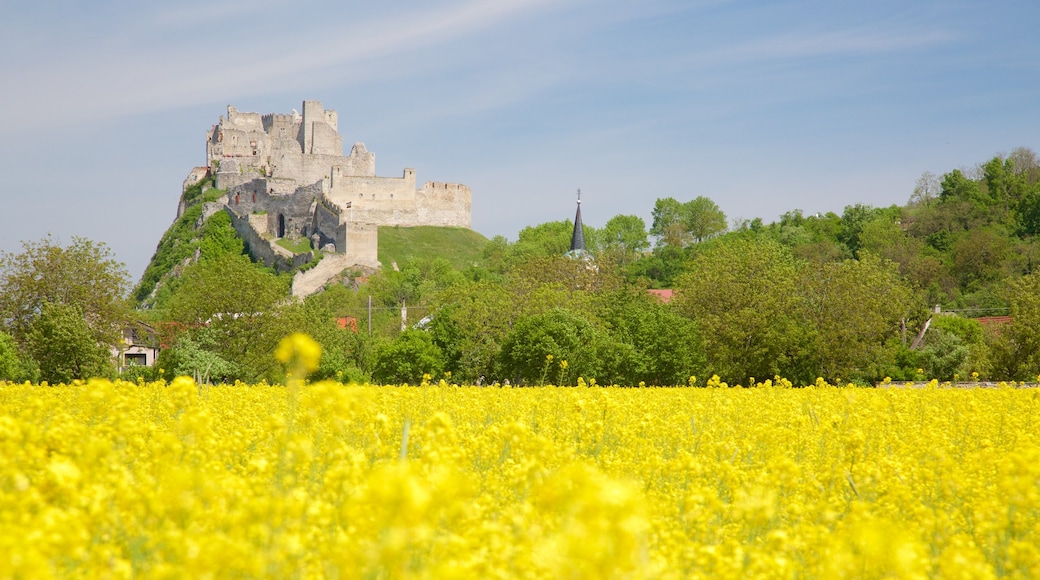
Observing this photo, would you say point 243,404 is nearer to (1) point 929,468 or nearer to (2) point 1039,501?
(1) point 929,468

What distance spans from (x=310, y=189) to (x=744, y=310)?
72.1m

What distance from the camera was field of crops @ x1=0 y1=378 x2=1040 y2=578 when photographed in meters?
3.61

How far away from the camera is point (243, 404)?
13680 mm

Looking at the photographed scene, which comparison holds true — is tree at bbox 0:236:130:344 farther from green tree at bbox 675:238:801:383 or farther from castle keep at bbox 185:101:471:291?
castle keep at bbox 185:101:471:291

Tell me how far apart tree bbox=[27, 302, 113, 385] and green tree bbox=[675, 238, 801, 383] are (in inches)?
845

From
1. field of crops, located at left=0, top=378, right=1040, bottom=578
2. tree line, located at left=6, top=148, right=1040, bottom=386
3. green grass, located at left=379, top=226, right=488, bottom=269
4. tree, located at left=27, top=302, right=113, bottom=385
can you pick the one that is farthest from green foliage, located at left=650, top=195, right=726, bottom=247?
field of crops, located at left=0, top=378, right=1040, bottom=578

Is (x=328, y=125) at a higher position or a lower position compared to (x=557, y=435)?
higher

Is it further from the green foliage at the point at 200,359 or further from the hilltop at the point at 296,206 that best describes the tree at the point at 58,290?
the hilltop at the point at 296,206

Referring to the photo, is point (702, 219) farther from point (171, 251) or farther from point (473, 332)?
point (473, 332)

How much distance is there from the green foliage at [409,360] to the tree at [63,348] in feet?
35.4

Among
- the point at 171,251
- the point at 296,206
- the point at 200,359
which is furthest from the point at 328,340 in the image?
the point at 171,251

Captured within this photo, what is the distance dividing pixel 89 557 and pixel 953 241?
85.9 metres

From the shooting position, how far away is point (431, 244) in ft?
350

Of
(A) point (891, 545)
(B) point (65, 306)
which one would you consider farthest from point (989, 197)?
(A) point (891, 545)
